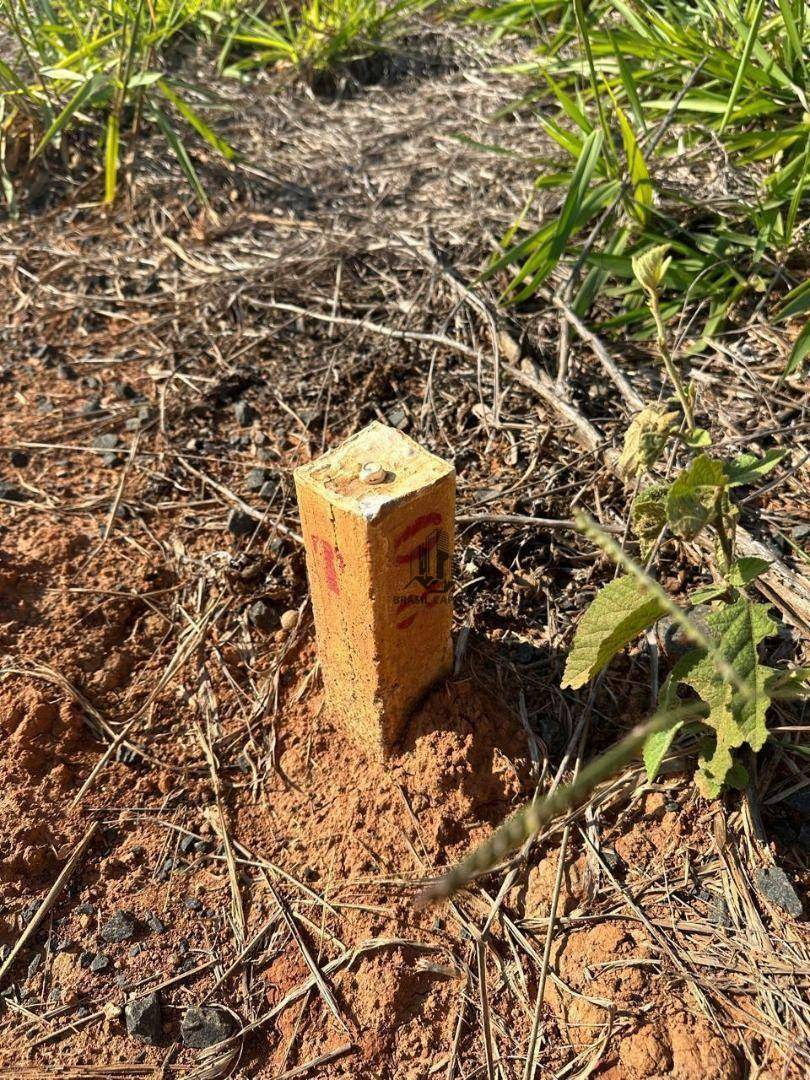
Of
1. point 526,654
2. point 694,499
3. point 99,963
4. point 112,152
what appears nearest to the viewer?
point 694,499

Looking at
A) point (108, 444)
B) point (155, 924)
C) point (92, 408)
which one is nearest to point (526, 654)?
point (155, 924)

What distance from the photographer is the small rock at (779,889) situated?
56.3 inches

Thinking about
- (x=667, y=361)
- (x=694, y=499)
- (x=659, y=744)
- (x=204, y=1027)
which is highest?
(x=667, y=361)

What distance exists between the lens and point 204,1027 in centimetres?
147

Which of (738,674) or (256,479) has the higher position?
(738,674)

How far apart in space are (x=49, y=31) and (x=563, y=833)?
3.46m

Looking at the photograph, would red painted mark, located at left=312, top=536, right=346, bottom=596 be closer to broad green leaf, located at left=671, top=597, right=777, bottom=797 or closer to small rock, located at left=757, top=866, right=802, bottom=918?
broad green leaf, located at left=671, top=597, right=777, bottom=797

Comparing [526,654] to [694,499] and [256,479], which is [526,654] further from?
[256,479]

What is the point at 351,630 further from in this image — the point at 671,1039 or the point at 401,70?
the point at 401,70

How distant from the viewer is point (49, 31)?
326 centimetres

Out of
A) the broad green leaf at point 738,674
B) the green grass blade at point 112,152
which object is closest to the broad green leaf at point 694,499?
the broad green leaf at point 738,674

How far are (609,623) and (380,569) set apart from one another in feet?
1.32

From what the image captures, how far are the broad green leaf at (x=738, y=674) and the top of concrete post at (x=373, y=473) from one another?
0.53 metres

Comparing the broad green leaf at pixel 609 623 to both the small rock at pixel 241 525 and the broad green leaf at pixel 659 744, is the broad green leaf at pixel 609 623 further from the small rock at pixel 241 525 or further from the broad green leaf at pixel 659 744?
the small rock at pixel 241 525
